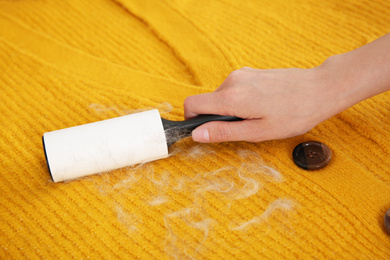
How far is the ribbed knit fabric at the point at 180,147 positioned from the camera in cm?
76

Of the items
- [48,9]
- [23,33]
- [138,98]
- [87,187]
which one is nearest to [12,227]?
[87,187]

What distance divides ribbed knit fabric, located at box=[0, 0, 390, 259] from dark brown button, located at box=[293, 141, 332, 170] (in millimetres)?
21

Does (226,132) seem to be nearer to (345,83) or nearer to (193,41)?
(345,83)

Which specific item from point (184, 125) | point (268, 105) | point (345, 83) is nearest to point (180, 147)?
point (184, 125)

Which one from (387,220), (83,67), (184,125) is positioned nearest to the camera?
(387,220)

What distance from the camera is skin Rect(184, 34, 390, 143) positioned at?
0.84m

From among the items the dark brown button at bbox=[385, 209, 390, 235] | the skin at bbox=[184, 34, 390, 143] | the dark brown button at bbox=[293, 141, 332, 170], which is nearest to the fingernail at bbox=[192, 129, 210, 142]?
the skin at bbox=[184, 34, 390, 143]

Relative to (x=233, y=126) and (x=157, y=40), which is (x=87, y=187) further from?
(x=157, y=40)

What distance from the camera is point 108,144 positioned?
83 cm

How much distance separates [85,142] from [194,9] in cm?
64

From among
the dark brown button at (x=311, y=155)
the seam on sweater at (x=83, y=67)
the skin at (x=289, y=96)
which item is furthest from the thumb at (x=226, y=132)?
the seam on sweater at (x=83, y=67)

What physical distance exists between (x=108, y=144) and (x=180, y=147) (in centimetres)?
17

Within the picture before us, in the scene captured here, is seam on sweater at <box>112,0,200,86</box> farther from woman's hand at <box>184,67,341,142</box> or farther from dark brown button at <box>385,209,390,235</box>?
dark brown button at <box>385,209,390,235</box>

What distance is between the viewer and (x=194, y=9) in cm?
129
